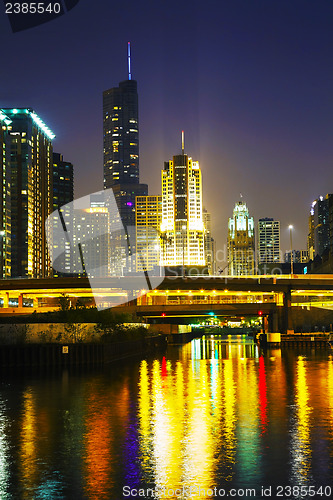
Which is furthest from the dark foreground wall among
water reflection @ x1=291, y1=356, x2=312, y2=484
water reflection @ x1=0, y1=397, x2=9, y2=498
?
water reflection @ x1=0, y1=397, x2=9, y2=498

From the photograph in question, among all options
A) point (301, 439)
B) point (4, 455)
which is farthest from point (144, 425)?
point (4, 455)

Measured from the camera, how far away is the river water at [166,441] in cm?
1941

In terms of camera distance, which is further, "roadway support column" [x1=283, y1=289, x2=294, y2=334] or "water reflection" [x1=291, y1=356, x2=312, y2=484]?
"roadway support column" [x1=283, y1=289, x2=294, y2=334]

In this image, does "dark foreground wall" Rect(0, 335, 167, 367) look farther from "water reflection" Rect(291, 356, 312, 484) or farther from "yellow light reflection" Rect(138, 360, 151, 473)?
"water reflection" Rect(291, 356, 312, 484)

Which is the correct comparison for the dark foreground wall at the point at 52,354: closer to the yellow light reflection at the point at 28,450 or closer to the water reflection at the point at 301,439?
the water reflection at the point at 301,439

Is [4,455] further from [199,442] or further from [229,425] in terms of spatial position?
[229,425]

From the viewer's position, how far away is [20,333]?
2874 inches

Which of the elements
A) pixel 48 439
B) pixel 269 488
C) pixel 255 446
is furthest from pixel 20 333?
pixel 269 488

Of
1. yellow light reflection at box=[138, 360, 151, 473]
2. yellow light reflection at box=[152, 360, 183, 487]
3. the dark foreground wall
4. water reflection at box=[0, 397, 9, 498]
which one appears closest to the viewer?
water reflection at box=[0, 397, 9, 498]

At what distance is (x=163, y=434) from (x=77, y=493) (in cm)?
923

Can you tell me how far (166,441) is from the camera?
1030 inches

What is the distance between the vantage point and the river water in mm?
19406

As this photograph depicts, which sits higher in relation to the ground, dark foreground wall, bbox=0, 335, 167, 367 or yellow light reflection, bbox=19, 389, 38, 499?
yellow light reflection, bbox=19, 389, 38, 499

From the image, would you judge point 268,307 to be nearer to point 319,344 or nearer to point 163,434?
point 319,344
